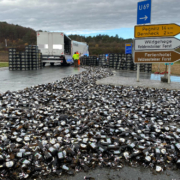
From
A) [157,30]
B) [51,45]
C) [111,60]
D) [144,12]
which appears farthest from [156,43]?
[111,60]

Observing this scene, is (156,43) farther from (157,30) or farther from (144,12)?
(144,12)

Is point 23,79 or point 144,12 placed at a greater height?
point 144,12

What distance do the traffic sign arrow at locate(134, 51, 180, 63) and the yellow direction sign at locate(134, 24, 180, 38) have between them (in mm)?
873

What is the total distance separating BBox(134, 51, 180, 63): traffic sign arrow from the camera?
1019 centimetres

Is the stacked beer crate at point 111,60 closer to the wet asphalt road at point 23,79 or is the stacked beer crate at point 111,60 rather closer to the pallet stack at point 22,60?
the pallet stack at point 22,60

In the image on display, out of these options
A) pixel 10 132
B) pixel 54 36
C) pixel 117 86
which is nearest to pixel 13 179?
pixel 10 132

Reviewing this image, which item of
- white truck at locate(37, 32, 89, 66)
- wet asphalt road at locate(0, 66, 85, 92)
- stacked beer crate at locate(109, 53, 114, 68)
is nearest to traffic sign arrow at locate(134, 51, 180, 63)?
wet asphalt road at locate(0, 66, 85, 92)

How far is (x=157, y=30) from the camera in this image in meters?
10.2

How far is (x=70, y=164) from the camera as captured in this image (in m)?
2.82

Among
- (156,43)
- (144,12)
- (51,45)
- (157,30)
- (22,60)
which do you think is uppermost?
(144,12)

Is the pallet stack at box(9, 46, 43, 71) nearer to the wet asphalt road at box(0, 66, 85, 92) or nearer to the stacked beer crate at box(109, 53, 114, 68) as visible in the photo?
the wet asphalt road at box(0, 66, 85, 92)

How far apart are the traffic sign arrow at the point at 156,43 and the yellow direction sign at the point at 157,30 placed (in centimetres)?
21

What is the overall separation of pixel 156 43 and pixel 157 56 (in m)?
0.66

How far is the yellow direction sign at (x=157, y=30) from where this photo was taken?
9.89m
